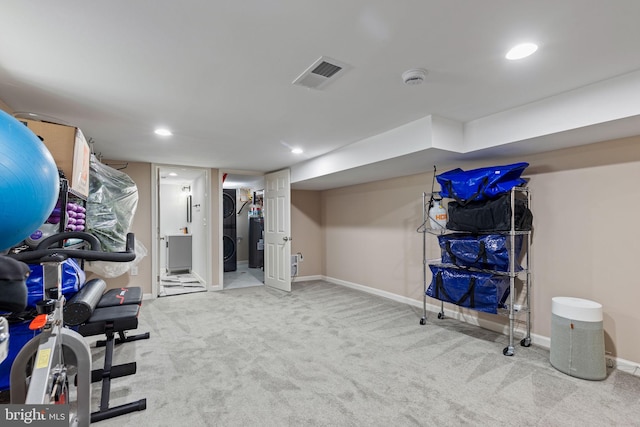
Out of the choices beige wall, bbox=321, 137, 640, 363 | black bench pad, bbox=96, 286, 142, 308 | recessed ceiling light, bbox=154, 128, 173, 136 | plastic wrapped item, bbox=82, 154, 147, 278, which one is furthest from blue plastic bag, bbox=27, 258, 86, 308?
beige wall, bbox=321, 137, 640, 363

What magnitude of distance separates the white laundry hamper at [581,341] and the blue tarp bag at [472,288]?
0.51m

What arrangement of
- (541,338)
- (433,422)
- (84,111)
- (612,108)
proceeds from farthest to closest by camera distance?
(541,338), (84,111), (612,108), (433,422)

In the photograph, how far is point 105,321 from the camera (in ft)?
6.73

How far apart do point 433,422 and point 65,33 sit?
2.85 meters

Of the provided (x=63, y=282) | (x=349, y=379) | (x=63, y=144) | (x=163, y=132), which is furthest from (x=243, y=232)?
(x=349, y=379)

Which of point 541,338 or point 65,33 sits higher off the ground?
point 65,33

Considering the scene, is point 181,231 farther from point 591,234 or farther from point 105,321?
point 591,234

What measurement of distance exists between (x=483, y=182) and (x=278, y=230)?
332cm

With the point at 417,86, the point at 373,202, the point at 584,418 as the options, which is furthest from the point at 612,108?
the point at 373,202

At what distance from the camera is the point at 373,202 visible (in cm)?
486

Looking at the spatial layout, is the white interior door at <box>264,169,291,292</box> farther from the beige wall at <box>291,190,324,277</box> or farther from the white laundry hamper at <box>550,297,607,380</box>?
the white laundry hamper at <box>550,297,607,380</box>

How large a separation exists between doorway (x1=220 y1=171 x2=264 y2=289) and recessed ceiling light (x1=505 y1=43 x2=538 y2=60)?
4445 mm

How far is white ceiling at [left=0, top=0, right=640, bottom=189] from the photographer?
1.39 m

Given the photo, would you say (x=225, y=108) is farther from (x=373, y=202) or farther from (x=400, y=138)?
(x=373, y=202)
